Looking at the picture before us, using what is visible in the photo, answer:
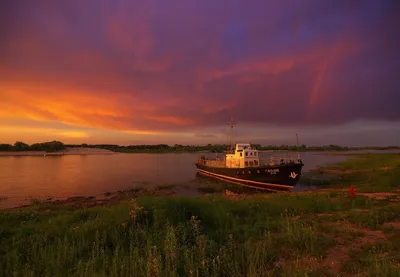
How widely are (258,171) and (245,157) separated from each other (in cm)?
368

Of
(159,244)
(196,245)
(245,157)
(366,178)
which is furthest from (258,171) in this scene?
(159,244)

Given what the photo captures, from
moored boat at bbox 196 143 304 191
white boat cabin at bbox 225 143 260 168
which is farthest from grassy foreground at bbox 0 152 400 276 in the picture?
white boat cabin at bbox 225 143 260 168

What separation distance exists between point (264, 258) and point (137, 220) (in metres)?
5.20

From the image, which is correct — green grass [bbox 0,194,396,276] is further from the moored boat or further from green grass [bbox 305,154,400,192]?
green grass [bbox 305,154,400,192]

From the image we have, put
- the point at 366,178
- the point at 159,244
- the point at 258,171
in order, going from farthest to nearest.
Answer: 1. the point at 366,178
2. the point at 258,171
3. the point at 159,244

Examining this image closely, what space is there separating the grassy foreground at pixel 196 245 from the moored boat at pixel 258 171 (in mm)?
15886

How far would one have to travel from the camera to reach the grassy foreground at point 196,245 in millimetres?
5605

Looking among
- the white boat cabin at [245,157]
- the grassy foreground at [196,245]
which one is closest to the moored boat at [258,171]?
the white boat cabin at [245,157]

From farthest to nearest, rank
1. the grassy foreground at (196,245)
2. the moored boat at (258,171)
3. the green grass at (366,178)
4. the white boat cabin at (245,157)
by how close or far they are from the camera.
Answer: the white boat cabin at (245,157), the moored boat at (258,171), the green grass at (366,178), the grassy foreground at (196,245)

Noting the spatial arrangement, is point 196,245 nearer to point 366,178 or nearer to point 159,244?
point 159,244

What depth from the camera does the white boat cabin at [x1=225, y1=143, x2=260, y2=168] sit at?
3212 centimetres

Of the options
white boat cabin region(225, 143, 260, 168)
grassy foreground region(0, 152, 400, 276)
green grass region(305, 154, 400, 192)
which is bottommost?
green grass region(305, 154, 400, 192)

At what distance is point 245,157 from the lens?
3228 centimetres

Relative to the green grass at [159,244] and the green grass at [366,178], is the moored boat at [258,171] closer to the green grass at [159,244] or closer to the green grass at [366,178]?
the green grass at [366,178]
